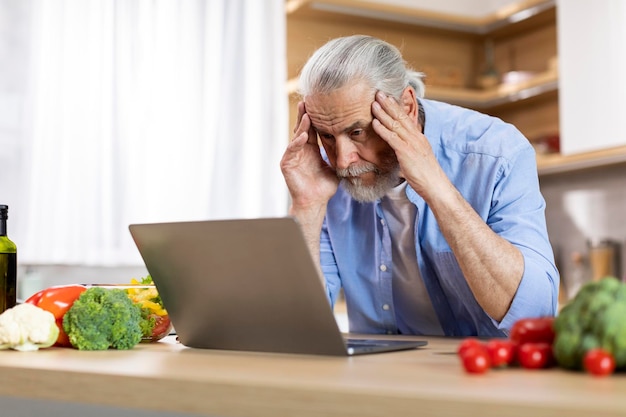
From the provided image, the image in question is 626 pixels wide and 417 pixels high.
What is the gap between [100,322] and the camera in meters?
1.26

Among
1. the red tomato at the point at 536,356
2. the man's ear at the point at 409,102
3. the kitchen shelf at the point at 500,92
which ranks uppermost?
the kitchen shelf at the point at 500,92

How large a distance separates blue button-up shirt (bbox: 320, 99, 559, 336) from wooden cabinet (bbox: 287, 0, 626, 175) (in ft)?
5.80

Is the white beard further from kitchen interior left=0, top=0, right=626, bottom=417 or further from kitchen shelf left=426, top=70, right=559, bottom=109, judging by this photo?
kitchen shelf left=426, top=70, right=559, bottom=109

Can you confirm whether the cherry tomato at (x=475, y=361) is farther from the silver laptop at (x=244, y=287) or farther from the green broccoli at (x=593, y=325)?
the silver laptop at (x=244, y=287)

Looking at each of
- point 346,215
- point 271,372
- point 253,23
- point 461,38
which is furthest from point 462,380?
point 461,38

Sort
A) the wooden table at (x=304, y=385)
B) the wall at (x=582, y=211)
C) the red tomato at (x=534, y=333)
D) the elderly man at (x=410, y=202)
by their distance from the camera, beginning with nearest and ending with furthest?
the wooden table at (x=304, y=385) < the red tomato at (x=534, y=333) < the elderly man at (x=410, y=202) < the wall at (x=582, y=211)

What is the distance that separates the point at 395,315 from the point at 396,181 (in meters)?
0.32

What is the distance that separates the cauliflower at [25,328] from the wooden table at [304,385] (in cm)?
5

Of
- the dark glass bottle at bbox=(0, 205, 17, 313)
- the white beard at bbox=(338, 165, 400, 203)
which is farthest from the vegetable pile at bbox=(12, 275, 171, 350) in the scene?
the white beard at bbox=(338, 165, 400, 203)

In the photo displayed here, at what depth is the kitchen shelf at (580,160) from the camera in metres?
3.51

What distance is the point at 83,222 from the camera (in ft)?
11.6

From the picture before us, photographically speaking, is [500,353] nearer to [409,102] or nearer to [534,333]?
[534,333]

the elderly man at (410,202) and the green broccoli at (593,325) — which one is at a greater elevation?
the elderly man at (410,202)

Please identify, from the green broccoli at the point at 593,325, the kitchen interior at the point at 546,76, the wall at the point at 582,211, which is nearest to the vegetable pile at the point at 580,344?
the green broccoli at the point at 593,325
